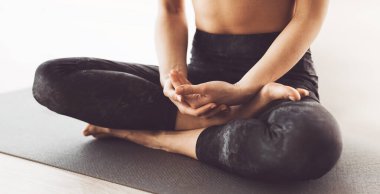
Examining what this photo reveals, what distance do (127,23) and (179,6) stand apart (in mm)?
777

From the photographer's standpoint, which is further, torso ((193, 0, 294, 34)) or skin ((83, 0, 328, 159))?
torso ((193, 0, 294, 34))

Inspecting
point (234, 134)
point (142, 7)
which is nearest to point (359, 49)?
point (234, 134)

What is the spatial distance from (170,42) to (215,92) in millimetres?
317

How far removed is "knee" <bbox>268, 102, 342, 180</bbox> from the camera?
2.71 ft

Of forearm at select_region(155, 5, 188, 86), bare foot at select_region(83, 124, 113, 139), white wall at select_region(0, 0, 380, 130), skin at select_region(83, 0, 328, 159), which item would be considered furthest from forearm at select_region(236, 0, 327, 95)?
white wall at select_region(0, 0, 380, 130)

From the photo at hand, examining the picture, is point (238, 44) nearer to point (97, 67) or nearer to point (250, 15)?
point (250, 15)

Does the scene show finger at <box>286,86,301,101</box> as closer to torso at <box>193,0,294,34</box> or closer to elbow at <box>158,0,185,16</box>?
torso at <box>193,0,294,34</box>

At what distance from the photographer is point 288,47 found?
1.01 m

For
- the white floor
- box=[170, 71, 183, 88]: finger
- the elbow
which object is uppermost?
the elbow

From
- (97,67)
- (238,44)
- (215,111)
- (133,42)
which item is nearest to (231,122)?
(215,111)

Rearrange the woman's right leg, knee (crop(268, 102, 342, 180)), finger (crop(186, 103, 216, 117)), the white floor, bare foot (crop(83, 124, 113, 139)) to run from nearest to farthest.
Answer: knee (crop(268, 102, 342, 180)), finger (crop(186, 103, 216, 117)), the woman's right leg, bare foot (crop(83, 124, 113, 139)), the white floor

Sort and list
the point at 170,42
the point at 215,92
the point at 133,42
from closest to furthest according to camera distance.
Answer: the point at 215,92, the point at 170,42, the point at 133,42

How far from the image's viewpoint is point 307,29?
40.7 inches

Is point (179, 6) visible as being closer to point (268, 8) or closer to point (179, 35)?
point (179, 35)
